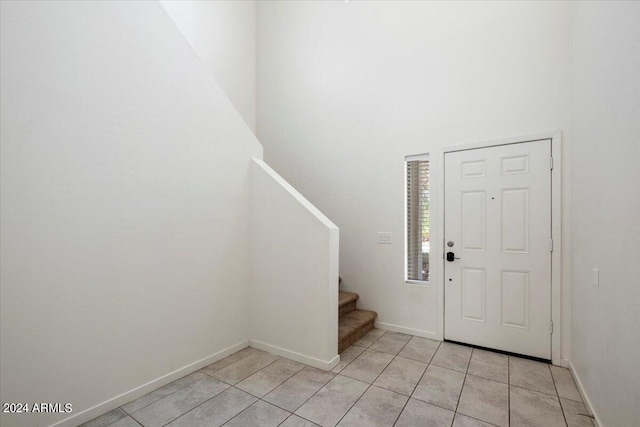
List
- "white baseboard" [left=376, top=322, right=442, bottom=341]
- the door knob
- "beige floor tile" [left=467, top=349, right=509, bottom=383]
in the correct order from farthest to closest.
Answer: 1. "white baseboard" [left=376, top=322, right=442, bottom=341]
2. the door knob
3. "beige floor tile" [left=467, top=349, right=509, bottom=383]

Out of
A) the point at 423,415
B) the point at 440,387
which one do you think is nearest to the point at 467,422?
the point at 423,415

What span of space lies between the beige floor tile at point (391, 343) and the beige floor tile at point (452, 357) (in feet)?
1.23

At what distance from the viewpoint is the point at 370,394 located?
7.58ft

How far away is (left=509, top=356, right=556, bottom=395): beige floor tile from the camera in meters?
2.41

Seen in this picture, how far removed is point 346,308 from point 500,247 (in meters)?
Result: 1.84

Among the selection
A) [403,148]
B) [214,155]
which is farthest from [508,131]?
[214,155]

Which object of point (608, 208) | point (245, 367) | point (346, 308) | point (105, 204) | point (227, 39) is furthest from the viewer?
point (227, 39)

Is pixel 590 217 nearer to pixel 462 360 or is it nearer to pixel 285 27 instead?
pixel 462 360

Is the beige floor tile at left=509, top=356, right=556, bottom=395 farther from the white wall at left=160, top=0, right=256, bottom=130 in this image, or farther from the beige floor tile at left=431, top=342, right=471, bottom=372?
the white wall at left=160, top=0, right=256, bottom=130

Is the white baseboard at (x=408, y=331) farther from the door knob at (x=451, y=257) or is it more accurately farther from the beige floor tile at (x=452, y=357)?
the door knob at (x=451, y=257)

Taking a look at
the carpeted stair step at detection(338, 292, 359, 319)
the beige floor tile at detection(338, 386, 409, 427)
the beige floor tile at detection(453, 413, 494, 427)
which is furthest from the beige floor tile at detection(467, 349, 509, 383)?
the carpeted stair step at detection(338, 292, 359, 319)

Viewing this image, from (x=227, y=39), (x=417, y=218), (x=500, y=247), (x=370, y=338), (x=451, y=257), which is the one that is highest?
(x=227, y=39)

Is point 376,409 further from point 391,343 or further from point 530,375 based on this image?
point 530,375

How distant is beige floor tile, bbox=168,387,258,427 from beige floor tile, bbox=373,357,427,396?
3.55 ft
